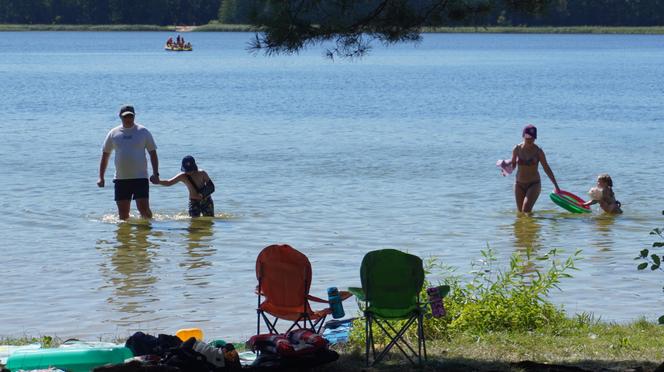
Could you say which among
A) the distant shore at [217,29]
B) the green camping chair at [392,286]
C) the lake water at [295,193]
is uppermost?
the green camping chair at [392,286]

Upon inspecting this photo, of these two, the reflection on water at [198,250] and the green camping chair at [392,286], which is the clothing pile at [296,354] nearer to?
the green camping chair at [392,286]

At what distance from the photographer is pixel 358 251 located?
13852 mm

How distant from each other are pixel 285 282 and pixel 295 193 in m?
11.9

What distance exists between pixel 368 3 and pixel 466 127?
2652 centimetres

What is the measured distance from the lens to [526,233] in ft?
51.3

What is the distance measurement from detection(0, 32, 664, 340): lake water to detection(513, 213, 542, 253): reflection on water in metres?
→ 0.05

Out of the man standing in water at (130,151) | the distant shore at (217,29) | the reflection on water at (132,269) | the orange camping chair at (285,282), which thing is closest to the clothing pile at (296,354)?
the orange camping chair at (285,282)

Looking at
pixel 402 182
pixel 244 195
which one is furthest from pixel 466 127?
pixel 244 195

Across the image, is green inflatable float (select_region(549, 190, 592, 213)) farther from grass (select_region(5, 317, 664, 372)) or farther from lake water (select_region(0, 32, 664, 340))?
grass (select_region(5, 317, 664, 372))

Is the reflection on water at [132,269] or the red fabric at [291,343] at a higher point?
the red fabric at [291,343]

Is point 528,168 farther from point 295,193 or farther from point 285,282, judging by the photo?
point 285,282

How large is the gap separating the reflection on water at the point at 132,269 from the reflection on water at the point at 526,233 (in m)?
4.57

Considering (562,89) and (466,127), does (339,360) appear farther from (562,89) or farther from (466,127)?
(562,89)

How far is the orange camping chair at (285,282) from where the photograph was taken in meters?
7.83
